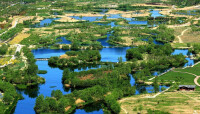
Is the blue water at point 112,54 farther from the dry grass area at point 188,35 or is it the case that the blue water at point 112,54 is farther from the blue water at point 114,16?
the blue water at point 114,16

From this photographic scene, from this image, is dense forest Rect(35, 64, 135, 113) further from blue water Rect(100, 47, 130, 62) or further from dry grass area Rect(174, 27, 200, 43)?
dry grass area Rect(174, 27, 200, 43)

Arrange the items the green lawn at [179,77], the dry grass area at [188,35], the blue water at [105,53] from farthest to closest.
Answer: the dry grass area at [188,35]
the blue water at [105,53]
the green lawn at [179,77]

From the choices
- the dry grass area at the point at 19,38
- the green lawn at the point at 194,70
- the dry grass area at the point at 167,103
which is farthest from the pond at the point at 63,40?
the dry grass area at the point at 167,103

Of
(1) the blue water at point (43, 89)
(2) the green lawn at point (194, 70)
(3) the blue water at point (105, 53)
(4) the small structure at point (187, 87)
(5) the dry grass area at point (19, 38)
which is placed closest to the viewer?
(1) the blue water at point (43, 89)

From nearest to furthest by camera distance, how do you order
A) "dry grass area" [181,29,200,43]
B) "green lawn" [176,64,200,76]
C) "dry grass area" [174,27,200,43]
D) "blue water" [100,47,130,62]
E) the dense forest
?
1. the dense forest
2. "green lawn" [176,64,200,76]
3. "blue water" [100,47,130,62]
4. "dry grass area" [181,29,200,43]
5. "dry grass area" [174,27,200,43]

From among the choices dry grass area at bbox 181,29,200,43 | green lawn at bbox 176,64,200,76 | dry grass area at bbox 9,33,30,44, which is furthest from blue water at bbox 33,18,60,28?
green lawn at bbox 176,64,200,76

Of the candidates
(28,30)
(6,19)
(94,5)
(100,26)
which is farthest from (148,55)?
(94,5)

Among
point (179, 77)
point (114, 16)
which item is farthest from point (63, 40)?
point (114, 16)
